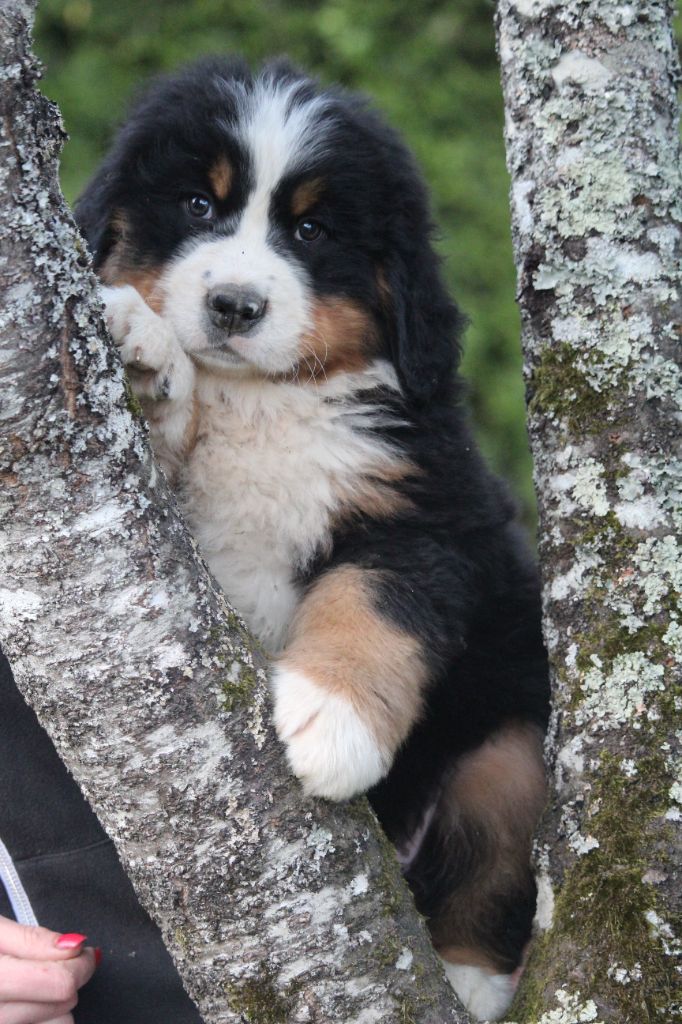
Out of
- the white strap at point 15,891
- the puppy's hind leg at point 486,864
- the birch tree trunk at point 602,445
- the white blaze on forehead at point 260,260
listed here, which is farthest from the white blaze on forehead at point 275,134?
the white strap at point 15,891

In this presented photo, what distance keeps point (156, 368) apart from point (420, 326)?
66 centimetres

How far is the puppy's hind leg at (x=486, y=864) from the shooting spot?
8.53 feet

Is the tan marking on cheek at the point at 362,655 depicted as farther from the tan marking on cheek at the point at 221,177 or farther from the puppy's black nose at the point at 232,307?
the tan marking on cheek at the point at 221,177

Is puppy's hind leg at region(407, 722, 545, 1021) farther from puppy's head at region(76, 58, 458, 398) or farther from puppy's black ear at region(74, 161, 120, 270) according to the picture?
puppy's black ear at region(74, 161, 120, 270)

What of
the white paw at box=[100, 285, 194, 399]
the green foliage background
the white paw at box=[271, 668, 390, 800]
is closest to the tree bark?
the white paw at box=[271, 668, 390, 800]

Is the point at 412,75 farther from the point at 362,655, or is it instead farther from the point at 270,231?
the point at 362,655

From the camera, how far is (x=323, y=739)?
1.95m

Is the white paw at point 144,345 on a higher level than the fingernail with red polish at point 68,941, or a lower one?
higher

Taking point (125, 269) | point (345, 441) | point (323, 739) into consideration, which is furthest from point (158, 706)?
point (125, 269)

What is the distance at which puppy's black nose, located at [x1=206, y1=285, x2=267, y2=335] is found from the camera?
240 centimetres

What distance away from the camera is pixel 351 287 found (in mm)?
2643

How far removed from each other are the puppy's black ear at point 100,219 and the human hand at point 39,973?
1369mm

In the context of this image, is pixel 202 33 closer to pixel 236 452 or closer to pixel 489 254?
pixel 489 254

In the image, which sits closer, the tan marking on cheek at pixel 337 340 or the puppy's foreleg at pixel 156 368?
the puppy's foreleg at pixel 156 368
